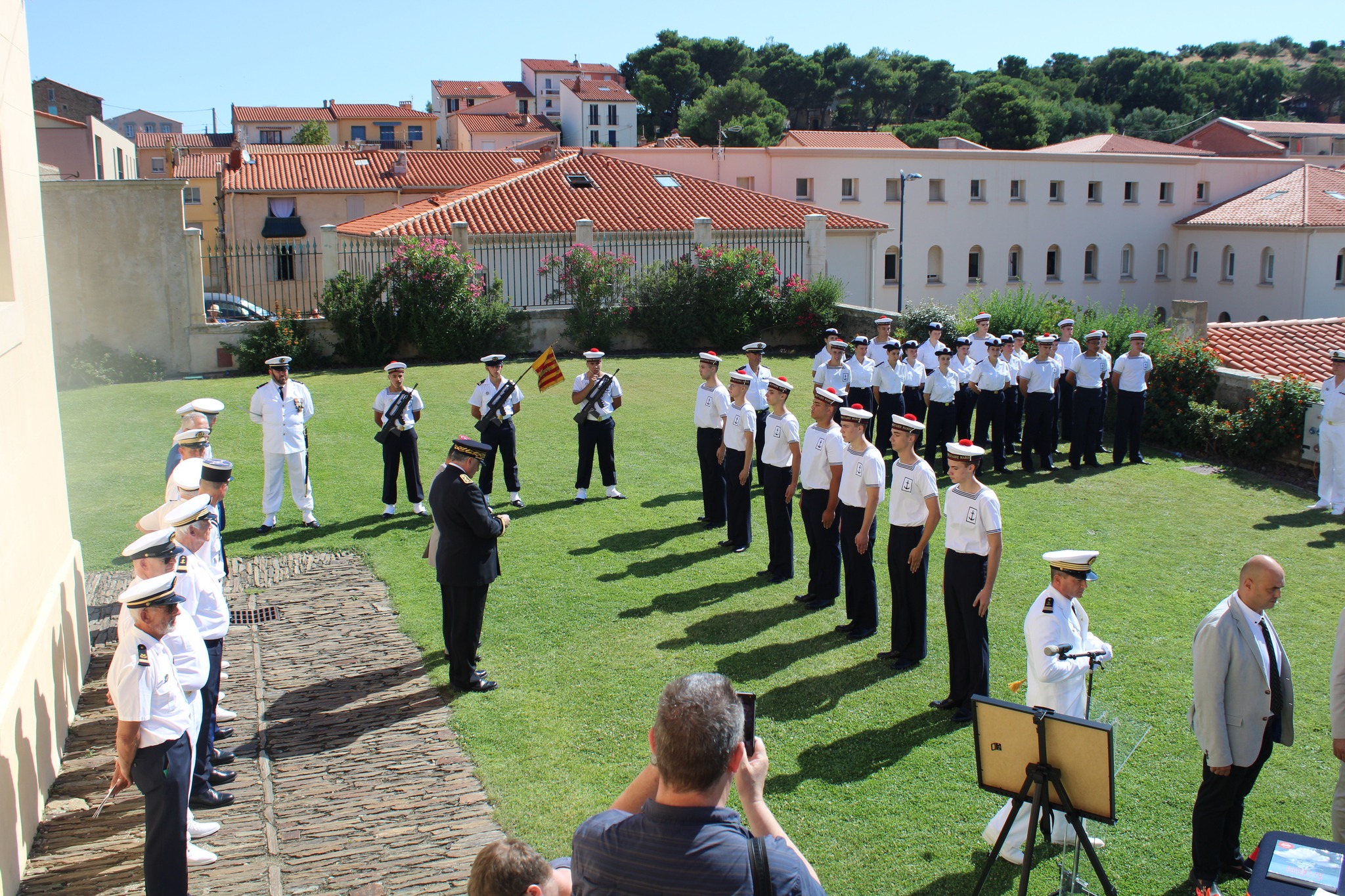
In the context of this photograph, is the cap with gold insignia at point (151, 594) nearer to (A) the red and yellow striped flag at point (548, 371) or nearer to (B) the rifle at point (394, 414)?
(B) the rifle at point (394, 414)

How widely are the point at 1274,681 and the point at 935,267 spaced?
46483 millimetres

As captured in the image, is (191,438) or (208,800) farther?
(191,438)

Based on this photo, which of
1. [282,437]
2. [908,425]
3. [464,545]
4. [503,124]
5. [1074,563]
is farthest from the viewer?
[503,124]

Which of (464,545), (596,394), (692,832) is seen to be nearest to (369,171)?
(596,394)

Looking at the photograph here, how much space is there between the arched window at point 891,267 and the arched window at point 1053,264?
8.62 m

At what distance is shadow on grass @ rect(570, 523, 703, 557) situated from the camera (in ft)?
37.7

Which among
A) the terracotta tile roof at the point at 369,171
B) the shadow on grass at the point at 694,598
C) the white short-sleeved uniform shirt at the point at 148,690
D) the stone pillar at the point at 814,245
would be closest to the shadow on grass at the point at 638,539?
the shadow on grass at the point at 694,598

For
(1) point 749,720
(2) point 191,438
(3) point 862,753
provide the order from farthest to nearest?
1. (2) point 191,438
2. (3) point 862,753
3. (1) point 749,720

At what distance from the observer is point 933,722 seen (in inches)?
292

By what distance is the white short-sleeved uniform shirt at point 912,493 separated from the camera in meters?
8.16

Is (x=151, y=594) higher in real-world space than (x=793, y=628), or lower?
higher

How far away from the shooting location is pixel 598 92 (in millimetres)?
85812

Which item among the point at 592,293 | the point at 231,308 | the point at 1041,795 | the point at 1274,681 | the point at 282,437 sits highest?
the point at 592,293

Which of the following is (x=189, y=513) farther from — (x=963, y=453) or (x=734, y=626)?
(x=963, y=453)
